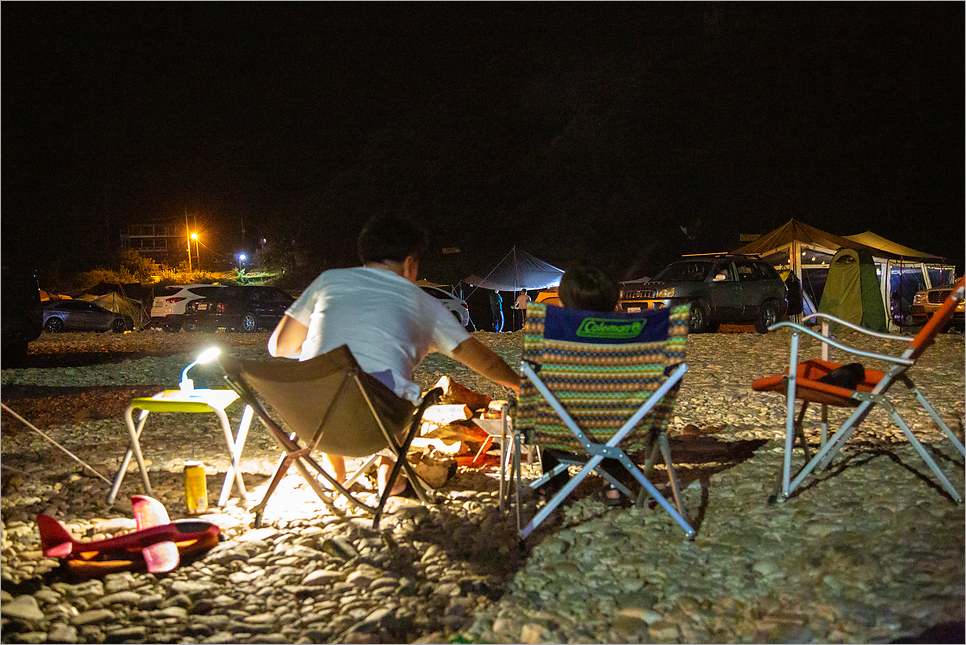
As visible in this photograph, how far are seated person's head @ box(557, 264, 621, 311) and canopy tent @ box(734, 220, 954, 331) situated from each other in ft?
40.4

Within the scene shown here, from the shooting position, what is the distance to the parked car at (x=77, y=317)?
1902cm

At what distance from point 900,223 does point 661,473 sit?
4261 centimetres

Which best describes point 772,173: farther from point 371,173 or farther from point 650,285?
point 650,285

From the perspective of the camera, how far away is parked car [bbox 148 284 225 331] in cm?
1723

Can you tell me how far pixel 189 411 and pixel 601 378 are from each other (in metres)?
1.84

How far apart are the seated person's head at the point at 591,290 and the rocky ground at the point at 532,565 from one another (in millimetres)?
895

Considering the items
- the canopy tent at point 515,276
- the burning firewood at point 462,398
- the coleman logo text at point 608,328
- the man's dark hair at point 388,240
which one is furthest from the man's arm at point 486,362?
the canopy tent at point 515,276

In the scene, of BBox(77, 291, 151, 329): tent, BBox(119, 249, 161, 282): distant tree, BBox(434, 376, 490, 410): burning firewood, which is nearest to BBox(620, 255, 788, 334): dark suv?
BBox(434, 376, 490, 410): burning firewood

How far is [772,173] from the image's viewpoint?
4153cm

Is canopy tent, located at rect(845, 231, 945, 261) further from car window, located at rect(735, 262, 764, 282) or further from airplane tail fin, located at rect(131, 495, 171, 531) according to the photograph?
airplane tail fin, located at rect(131, 495, 171, 531)

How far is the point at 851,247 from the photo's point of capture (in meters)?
13.8

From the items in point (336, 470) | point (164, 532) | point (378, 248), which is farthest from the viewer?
point (336, 470)

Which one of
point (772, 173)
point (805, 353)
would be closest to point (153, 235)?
point (772, 173)

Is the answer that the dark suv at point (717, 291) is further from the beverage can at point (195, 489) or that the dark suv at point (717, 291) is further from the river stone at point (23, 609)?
the river stone at point (23, 609)
